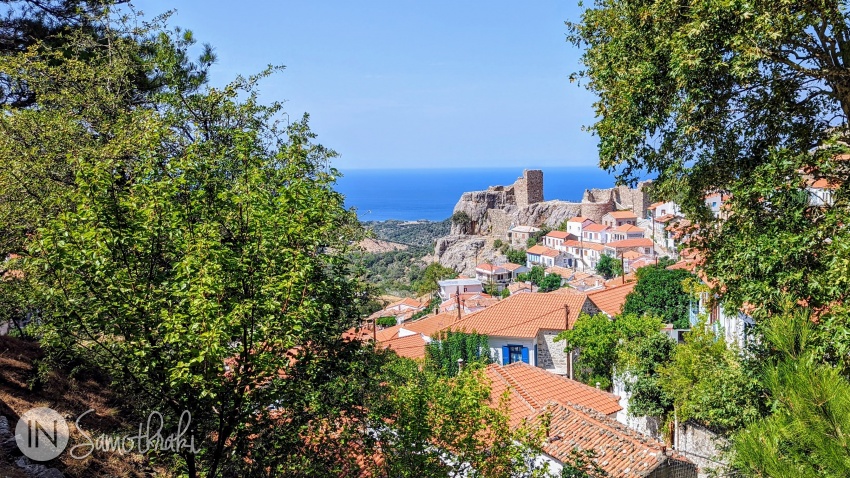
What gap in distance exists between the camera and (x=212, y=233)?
473 cm

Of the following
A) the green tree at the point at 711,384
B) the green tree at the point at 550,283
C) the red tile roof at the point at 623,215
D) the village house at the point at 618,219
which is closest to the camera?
the green tree at the point at 711,384

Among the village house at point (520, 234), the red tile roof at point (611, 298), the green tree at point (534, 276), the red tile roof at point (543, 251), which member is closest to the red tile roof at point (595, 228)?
the red tile roof at point (543, 251)

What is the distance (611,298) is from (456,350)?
9.64 metres

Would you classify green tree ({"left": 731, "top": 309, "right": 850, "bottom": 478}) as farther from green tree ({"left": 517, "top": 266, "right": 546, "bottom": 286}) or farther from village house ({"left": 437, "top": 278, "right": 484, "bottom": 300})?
green tree ({"left": 517, "top": 266, "right": 546, "bottom": 286})

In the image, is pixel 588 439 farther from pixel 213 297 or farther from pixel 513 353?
pixel 513 353

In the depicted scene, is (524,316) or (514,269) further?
(514,269)

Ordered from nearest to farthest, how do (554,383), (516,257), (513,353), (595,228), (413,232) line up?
(554,383) < (513,353) < (595,228) < (516,257) < (413,232)

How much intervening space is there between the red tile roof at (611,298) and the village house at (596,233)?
3921 centimetres

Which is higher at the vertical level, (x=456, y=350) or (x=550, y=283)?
(x=550, y=283)

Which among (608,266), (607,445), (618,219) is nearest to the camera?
(607,445)

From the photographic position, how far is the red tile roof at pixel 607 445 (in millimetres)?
10672

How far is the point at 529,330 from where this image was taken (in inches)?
1016

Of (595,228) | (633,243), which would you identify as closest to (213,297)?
(633,243)

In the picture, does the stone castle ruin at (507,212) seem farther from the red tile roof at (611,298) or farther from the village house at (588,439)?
the village house at (588,439)
